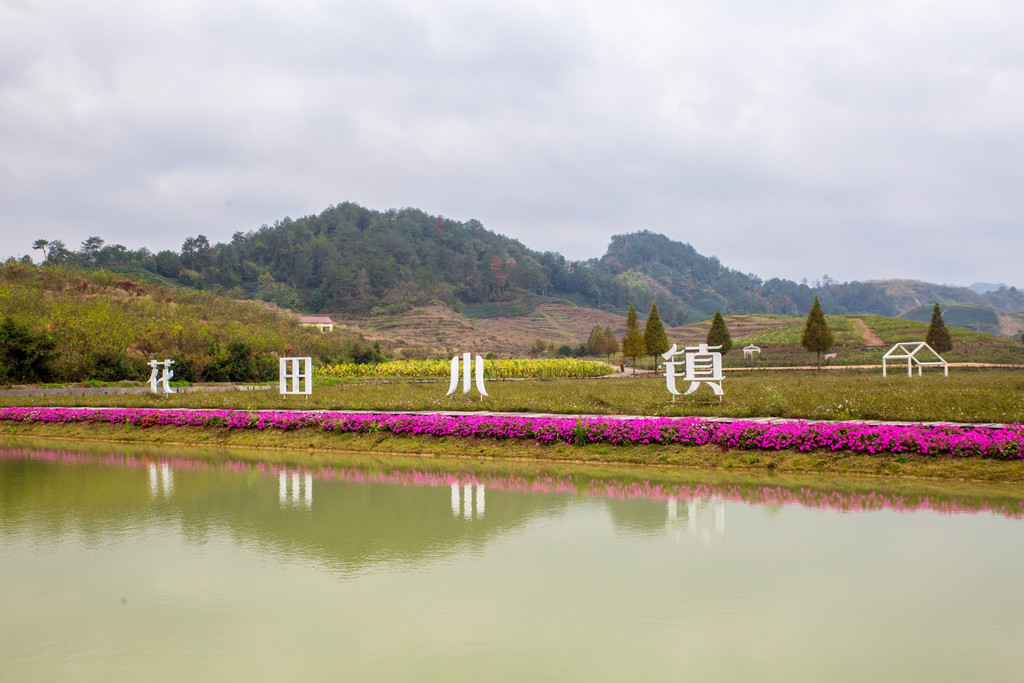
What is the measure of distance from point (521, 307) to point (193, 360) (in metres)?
75.9

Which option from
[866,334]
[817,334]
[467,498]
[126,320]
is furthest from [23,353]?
[866,334]

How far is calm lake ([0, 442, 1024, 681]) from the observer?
4.30 metres

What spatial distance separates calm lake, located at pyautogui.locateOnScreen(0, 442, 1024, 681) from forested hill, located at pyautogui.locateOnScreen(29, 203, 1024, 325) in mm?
73137

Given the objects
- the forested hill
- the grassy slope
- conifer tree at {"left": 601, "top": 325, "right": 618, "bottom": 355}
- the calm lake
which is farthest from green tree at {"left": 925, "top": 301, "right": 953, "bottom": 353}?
the forested hill

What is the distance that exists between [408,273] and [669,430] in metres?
92.0

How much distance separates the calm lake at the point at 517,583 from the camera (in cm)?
430

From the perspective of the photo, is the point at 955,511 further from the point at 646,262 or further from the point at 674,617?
the point at 646,262

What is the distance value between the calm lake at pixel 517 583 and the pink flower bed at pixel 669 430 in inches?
53.0

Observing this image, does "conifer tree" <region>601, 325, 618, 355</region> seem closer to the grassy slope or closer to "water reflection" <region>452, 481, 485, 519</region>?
the grassy slope

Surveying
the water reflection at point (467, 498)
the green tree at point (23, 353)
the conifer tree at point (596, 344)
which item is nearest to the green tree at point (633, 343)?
the conifer tree at point (596, 344)

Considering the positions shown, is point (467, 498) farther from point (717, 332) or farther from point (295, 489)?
point (717, 332)

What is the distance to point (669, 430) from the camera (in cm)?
1187

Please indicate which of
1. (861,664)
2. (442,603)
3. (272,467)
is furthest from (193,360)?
(861,664)

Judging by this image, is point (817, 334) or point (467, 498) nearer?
point (467, 498)
